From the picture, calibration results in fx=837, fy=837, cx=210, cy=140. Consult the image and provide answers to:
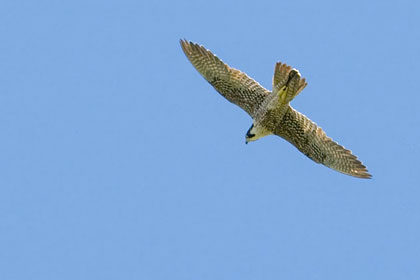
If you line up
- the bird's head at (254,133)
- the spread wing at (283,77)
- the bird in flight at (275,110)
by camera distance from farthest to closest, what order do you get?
the bird's head at (254,133) < the bird in flight at (275,110) < the spread wing at (283,77)

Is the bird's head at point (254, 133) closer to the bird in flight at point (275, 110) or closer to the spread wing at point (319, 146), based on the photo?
the bird in flight at point (275, 110)

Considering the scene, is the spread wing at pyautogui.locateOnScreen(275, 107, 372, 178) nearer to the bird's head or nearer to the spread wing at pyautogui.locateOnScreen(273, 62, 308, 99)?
the bird's head

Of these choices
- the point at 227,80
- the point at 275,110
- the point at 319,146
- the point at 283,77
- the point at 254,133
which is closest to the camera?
the point at 283,77

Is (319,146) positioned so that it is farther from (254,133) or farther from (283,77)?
(283,77)

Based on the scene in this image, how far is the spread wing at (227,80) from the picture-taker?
46.5 ft

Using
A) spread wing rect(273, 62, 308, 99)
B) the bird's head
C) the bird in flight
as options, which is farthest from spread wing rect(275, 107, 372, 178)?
spread wing rect(273, 62, 308, 99)

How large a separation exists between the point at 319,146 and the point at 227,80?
1.95 metres

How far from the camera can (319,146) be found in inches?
548

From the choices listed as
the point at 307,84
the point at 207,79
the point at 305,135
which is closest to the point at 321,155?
the point at 305,135

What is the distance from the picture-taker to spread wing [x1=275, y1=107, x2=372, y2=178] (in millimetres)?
13797

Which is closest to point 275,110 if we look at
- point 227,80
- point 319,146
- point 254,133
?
point 254,133

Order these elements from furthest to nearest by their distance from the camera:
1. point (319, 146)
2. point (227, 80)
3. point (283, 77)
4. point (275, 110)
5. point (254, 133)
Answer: point (227, 80) → point (254, 133) → point (319, 146) → point (275, 110) → point (283, 77)

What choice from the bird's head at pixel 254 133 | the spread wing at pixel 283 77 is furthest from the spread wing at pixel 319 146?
the spread wing at pixel 283 77

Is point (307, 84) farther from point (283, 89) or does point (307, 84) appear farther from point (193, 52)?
point (193, 52)
